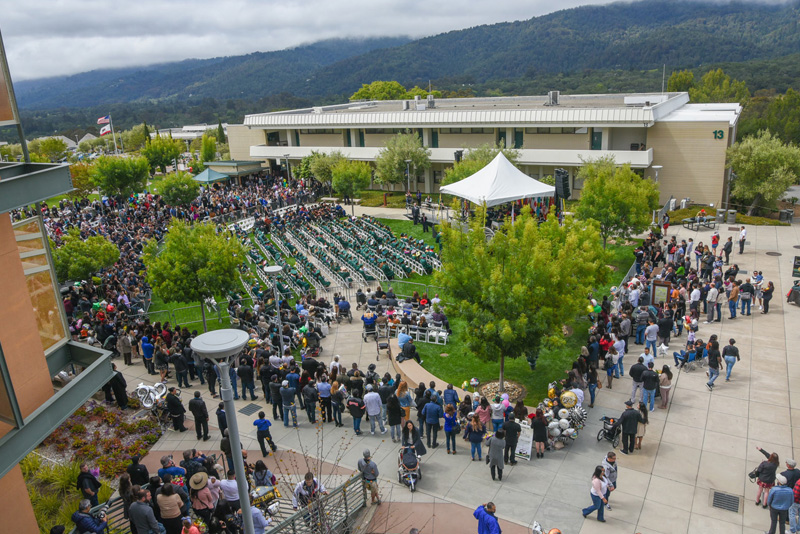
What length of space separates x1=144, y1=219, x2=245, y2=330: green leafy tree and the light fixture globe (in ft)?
41.0

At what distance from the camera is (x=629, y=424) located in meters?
11.5

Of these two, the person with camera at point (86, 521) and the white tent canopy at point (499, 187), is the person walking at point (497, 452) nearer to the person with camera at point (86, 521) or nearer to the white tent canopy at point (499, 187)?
the person with camera at point (86, 521)

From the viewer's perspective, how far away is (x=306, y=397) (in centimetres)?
1321

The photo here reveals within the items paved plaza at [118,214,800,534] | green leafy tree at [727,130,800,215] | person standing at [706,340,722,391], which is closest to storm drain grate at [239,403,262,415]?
paved plaza at [118,214,800,534]

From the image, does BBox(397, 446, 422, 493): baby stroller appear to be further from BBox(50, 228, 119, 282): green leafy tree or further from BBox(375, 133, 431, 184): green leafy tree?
BBox(375, 133, 431, 184): green leafy tree

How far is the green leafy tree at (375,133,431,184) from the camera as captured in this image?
133 feet

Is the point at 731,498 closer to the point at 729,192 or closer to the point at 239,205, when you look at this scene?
the point at 729,192

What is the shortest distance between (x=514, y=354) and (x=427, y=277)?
35.8 ft

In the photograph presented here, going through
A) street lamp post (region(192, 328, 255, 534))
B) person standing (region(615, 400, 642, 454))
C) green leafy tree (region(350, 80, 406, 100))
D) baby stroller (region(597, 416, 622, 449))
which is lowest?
baby stroller (region(597, 416, 622, 449))

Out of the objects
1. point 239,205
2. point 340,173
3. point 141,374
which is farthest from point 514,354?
point 239,205

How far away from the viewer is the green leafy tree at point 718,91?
63.2 m

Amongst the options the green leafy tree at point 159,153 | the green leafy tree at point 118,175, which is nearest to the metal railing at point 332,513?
the green leafy tree at point 118,175

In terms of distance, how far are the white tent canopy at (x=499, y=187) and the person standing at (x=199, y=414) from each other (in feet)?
46.7

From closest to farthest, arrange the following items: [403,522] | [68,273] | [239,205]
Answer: [403,522] → [68,273] → [239,205]
